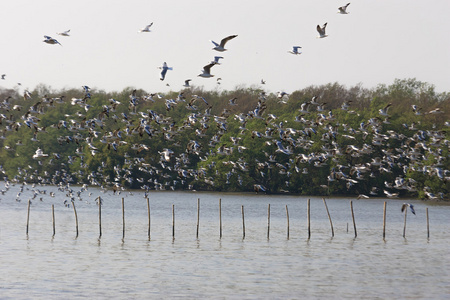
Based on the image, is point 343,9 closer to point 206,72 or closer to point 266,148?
point 206,72

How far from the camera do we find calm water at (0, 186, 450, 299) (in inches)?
1415

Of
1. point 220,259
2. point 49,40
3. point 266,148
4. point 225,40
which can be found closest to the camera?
point 225,40

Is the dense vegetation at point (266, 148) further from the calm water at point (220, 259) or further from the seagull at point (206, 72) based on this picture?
the seagull at point (206, 72)

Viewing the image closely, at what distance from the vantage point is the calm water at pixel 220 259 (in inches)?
1415

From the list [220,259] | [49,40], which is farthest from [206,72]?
[220,259]

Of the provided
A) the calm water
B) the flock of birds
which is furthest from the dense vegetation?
the calm water

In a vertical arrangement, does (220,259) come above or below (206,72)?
below

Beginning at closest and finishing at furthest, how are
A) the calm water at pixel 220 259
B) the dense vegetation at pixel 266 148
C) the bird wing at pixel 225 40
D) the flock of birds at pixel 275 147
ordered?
the bird wing at pixel 225 40
the calm water at pixel 220 259
the flock of birds at pixel 275 147
the dense vegetation at pixel 266 148

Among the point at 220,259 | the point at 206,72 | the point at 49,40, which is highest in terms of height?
the point at 49,40

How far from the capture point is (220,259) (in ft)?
153

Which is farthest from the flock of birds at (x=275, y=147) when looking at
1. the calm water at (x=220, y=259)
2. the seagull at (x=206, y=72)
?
the seagull at (x=206, y=72)

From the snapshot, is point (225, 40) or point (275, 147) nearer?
point (225, 40)

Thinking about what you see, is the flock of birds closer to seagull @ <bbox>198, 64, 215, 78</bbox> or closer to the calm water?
the calm water

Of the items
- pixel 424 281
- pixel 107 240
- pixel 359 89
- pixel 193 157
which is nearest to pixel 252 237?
pixel 107 240
